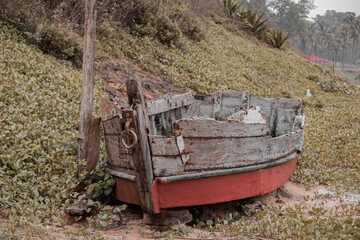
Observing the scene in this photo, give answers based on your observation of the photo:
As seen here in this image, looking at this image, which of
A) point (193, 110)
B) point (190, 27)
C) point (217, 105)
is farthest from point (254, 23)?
point (193, 110)

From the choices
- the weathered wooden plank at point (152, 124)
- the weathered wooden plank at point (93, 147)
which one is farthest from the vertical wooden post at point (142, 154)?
the weathered wooden plank at point (152, 124)

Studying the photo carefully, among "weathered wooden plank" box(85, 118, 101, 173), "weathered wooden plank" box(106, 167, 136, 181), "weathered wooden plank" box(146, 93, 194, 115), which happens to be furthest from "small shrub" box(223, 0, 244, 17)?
"weathered wooden plank" box(106, 167, 136, 181)

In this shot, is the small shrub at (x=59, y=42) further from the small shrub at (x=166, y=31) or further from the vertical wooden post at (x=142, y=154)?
the vertical wooden post at (x=142, y=154)

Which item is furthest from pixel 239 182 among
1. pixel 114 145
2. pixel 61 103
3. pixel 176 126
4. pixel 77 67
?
pixel 77 67

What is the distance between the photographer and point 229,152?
440 cm

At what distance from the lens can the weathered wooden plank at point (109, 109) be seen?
13.2 ft

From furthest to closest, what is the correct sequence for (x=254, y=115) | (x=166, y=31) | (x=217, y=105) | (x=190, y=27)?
1. (x=190, y=27)
2. (x=166, y=31)
3. (x=217, y=105)
4. (x=254, y=115)

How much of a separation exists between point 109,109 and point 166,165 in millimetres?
913

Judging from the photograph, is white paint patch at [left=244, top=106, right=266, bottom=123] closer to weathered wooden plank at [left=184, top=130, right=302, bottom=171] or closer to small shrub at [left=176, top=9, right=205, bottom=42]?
weathered wooden plank at [left=184, top=130, right=302, bottom=171]

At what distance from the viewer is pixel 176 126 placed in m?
3.98

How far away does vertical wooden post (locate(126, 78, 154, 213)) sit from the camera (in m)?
3.82

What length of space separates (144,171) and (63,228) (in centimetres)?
106

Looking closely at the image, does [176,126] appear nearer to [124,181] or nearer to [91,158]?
[124,181]

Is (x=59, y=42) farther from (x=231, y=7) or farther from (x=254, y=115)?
(x=231, y=7)
